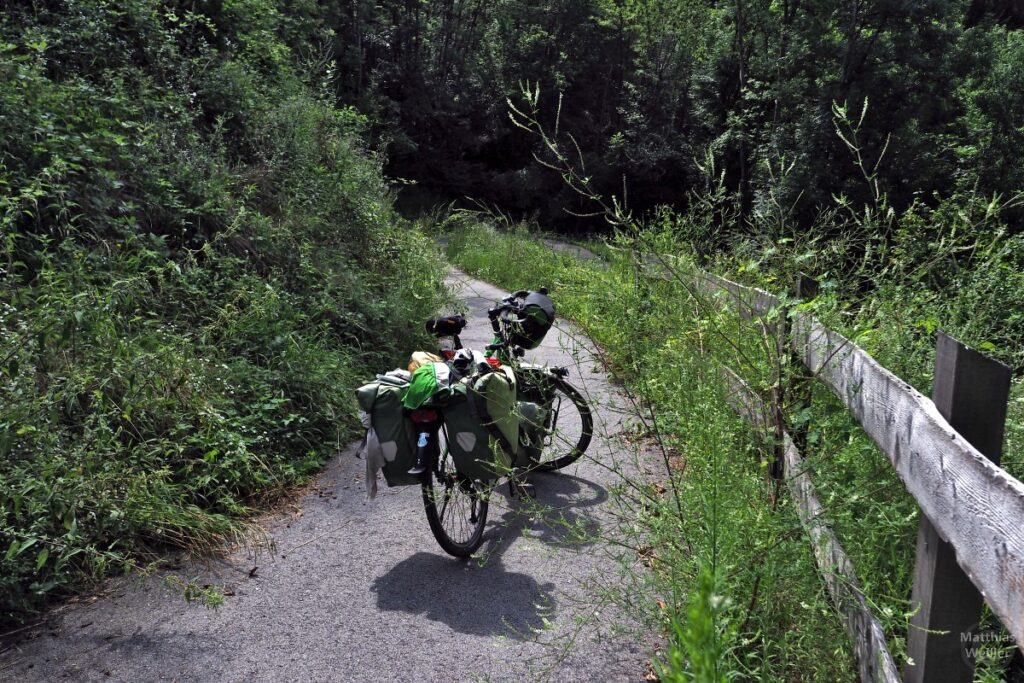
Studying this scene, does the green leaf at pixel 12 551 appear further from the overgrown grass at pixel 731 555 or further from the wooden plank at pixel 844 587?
the wooden plank at pixel 844 587

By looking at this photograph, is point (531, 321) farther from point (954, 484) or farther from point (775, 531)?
point (954, 484)

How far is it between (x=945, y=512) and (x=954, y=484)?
0.10 metres

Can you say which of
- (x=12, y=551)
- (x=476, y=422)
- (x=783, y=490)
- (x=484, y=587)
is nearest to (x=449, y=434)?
(x=476, y=422)

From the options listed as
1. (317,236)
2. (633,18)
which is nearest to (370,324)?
(317,236)

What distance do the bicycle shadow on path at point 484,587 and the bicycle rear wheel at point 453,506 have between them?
0.36 ft

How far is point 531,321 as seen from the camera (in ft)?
17.9

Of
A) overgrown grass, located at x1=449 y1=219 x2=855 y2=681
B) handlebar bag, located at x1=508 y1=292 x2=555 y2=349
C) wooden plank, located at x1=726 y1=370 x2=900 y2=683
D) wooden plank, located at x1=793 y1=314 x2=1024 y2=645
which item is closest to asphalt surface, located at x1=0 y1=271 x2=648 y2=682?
overgrown grass, located at x1=449 y1=219 x2=855 y2=681

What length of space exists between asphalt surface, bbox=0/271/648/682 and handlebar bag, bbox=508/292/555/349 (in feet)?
4.03

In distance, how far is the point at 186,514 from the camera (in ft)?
14.2

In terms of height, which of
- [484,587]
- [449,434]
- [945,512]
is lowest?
[484,587]

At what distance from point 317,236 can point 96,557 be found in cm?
569

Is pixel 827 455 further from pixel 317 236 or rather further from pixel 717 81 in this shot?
pixel 717 81

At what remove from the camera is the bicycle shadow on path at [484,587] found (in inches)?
144

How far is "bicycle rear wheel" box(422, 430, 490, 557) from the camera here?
13.5ft
